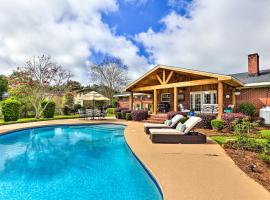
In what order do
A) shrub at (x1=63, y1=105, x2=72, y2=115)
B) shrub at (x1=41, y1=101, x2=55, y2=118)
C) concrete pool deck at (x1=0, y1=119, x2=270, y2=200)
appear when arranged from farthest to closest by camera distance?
shrub at (x1=63, y1=105, x2=72, y2=115) → shrub at (x1=41, y1=101, x2=55, y2=118) → concrete pool deck at (x1=0, y1=119, x2=270, y2=200)

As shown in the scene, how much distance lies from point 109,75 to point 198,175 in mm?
33919

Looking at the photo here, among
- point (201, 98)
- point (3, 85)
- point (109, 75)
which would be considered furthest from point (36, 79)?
point (3, 85)

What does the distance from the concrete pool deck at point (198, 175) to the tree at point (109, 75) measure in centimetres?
3085

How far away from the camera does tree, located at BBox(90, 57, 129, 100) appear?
37.2m

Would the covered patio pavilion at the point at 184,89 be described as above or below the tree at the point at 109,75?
below

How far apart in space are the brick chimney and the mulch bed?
13501 mm

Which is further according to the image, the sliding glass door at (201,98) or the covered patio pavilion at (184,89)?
the sliding glass door at (201,98)

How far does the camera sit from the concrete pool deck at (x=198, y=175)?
3496mm

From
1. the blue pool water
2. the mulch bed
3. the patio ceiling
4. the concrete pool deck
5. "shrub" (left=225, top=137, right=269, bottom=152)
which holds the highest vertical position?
the patio ceiling

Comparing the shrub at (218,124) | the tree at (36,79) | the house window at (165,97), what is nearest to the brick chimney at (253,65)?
the house window at (165,97)

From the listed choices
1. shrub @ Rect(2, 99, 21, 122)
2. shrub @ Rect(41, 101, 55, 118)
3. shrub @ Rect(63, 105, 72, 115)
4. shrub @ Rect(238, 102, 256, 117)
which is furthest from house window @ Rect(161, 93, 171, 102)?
shrub @ Rect(2, 99, 21, 122)

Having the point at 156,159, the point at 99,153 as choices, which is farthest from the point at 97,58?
the point at 156,159

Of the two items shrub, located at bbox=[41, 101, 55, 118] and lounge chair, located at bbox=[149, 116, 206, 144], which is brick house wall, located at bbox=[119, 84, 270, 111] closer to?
lounge chair, located at bbox=[149, 116, 206, 144]

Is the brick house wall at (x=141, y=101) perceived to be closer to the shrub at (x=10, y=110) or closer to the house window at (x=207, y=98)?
the house window at (x=207, y=98)
